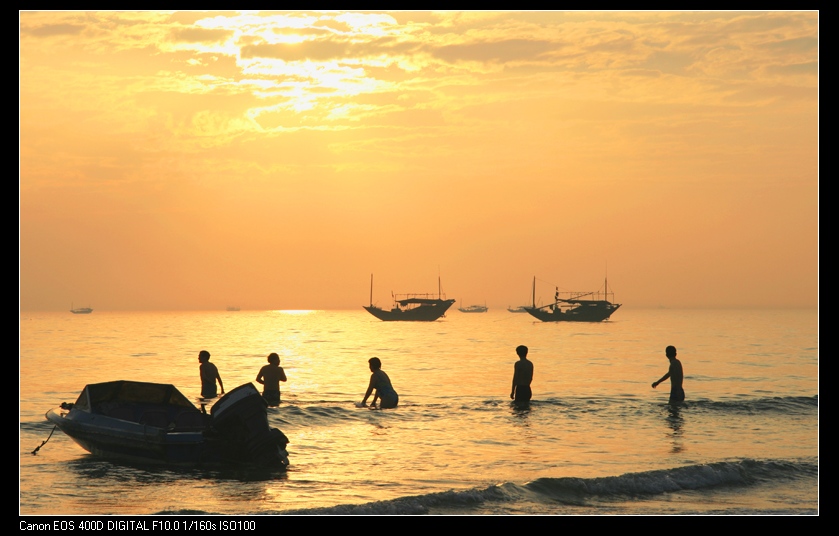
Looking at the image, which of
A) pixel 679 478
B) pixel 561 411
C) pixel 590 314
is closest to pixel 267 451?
pixel 679 478

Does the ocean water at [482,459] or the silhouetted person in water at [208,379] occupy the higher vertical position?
the silhouetted person in water at [208,379]

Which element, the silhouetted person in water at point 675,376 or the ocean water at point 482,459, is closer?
the ocean water at point 482,459

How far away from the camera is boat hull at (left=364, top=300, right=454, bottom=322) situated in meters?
145

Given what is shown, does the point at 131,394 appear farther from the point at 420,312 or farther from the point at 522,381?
the point at 420,312

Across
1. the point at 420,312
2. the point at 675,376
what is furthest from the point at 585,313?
the point at 675,376

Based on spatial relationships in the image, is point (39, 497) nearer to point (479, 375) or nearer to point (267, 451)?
point (267, 451)

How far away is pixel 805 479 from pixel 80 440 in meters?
14.4

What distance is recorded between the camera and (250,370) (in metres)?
43.6

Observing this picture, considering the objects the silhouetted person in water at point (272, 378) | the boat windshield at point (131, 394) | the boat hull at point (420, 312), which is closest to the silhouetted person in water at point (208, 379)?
the silhouetted person in water at point (272, 378)

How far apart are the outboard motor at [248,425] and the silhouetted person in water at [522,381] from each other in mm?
9647

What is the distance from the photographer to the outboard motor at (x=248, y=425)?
48.5 ft

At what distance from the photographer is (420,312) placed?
148 meters

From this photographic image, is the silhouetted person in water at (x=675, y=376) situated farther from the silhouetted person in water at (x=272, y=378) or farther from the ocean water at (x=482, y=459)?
the silhouetted person in water at (x=272, y=378)

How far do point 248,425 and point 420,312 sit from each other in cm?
13344
